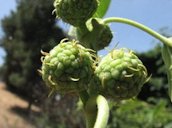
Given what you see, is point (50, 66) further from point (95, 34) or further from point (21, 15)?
point (21, 15)

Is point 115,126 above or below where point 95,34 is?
above

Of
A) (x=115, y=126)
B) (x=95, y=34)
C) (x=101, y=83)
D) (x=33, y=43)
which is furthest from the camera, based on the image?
(x=33, y=43)

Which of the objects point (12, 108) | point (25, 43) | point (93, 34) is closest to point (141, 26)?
point (93, 34)

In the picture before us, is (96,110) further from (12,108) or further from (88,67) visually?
(12,108)

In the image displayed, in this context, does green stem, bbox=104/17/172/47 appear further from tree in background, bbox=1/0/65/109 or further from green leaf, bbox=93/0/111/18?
tree in background, bbox=1/0/65/109

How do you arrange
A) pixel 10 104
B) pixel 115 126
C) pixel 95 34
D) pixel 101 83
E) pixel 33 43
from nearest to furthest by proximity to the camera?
pixel 101 83 → pixel 95 34 → pixel 115 126 → pixel 33 43 → pixel 10 104

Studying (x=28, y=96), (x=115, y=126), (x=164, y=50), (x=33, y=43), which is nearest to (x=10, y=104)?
(x=28, y=96)

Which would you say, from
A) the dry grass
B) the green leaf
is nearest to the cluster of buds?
the green leaf

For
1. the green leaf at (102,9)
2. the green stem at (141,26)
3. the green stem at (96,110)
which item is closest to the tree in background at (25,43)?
the green leaf at (102,9)
